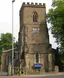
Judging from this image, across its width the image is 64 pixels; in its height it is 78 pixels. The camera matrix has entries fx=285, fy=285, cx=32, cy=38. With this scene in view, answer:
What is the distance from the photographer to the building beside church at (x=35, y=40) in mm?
64750

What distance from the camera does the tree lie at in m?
62.2

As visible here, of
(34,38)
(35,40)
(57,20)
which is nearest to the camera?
(57,20)

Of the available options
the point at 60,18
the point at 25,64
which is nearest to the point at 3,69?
the point at 25,64

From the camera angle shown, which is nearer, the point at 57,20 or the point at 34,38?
the point at 57,20

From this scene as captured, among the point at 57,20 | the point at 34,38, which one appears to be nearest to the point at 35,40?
the point at 34,38

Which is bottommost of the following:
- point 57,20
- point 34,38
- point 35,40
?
point 35,40

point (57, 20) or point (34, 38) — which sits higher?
point (57, 20)

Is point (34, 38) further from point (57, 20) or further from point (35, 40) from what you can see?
point (57, 20)

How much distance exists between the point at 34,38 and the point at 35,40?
537mm

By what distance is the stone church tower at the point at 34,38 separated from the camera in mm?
64812

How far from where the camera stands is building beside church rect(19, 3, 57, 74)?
64.8 m

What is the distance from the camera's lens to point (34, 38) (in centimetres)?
6662

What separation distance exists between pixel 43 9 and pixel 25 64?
1401cm

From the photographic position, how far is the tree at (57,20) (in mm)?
62250
